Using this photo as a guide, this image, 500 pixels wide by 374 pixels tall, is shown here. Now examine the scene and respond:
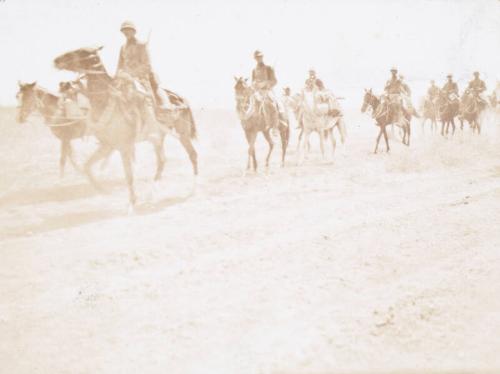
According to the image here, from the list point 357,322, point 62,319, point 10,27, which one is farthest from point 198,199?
point 357,322

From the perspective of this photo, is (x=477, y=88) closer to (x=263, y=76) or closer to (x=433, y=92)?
(x=433, y=92)

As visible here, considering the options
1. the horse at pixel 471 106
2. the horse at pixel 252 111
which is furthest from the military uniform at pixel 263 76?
the horse at pixel 471 106

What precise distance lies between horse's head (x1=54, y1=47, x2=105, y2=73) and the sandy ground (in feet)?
8.79

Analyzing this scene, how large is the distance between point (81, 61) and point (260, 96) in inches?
232

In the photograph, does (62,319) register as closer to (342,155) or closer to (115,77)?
(115,77)

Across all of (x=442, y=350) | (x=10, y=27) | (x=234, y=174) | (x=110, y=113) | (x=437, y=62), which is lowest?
(x=442, y=350)

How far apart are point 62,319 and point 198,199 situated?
17.6 ft

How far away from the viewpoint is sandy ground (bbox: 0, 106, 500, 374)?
3.49 m

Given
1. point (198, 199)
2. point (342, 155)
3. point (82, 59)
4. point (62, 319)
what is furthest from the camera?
point (342, 155)

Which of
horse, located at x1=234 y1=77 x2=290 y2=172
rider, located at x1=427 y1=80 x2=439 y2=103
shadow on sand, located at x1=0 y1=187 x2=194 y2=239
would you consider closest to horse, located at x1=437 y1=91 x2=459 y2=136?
rider, located at x1=427 y1=80 x2=439 y2=103

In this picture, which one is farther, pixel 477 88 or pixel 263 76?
pixel 477 88

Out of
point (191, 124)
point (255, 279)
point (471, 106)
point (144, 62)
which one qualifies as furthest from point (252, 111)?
point (471, 106)

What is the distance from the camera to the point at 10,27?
7.61m

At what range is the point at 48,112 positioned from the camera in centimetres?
991
